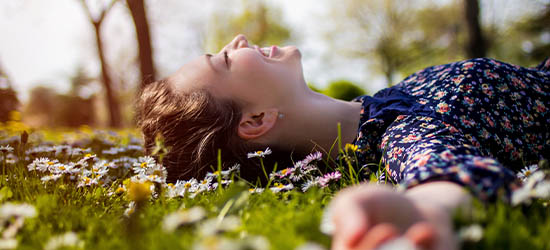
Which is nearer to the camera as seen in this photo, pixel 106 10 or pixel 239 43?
pixel 239 43

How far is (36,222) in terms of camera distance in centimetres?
136

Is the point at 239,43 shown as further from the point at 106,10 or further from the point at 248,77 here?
the point at 106,10

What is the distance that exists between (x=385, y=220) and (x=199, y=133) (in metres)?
1.72

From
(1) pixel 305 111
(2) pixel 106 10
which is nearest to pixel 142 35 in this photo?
(2) pixel 106 10

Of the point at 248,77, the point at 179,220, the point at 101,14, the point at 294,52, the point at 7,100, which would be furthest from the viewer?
the point at 101,14

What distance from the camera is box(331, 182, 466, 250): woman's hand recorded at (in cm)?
81

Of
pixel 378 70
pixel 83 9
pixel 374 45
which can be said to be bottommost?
pixel 378 70

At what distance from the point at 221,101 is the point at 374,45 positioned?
24.5 meters

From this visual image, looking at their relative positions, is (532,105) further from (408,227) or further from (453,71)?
(408,227)

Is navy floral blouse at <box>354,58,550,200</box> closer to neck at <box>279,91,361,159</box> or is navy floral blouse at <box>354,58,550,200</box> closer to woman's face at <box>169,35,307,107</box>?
neck at <box>279,91,361,159</box>

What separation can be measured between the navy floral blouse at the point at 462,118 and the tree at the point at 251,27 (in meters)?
21.7

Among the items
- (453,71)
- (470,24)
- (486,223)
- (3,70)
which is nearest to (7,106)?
(3,70)

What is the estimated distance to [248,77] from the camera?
235 centimetres

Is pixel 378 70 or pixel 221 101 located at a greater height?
pixel 221 101
